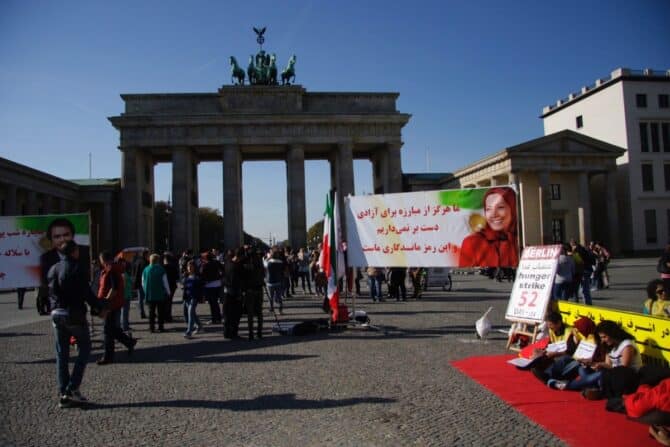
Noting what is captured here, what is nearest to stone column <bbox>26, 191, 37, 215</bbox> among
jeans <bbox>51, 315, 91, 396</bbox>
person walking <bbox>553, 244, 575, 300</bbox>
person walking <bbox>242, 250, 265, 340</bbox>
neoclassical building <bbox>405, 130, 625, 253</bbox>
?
person walking <bbox>242, 250, 265, 340</bbox>

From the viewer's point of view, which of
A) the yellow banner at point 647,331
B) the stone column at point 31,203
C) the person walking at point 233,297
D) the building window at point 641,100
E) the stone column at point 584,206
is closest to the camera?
the yellow banner at point 647,331

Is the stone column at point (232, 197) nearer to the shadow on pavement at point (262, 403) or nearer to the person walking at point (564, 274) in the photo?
the person walking at point (564, 274)

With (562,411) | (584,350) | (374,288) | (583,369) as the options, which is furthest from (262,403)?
(374,288)

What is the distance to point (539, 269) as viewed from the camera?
30.0 ft

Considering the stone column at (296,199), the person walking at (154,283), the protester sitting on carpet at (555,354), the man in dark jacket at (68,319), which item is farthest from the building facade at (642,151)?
the man in dark jacket at (68,319)

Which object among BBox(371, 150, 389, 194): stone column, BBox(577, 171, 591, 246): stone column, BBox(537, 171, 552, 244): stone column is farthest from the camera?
BBox(371, 150, 389, 194): stone column

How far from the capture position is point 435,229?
10.8 meters

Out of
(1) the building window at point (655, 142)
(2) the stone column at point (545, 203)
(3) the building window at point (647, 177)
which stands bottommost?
(2) the stone column at point (545, 203)

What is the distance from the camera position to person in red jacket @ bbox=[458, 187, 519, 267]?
33.0ft

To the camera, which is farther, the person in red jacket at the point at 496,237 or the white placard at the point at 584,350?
the person in red jacket at the point at 496,237

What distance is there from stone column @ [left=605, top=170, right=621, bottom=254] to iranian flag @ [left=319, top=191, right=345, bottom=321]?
48.2m

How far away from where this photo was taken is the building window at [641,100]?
182 feet

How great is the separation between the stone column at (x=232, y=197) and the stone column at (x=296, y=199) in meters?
5.14

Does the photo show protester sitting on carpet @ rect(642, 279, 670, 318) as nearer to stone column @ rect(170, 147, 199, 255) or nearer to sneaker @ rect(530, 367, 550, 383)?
sneaker @ rect(530, 367, 550, 383)
